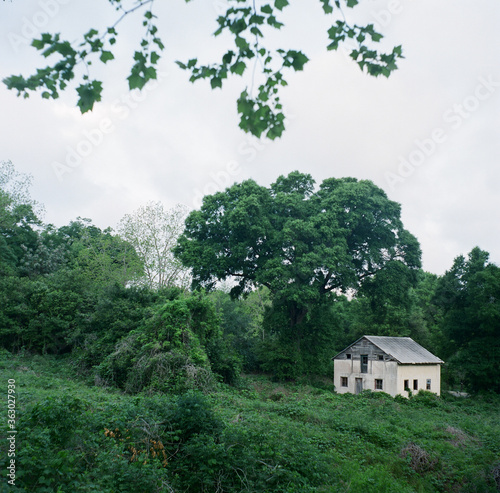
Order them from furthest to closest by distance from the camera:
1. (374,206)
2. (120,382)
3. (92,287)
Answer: (374,206), (92,287), (120,382)

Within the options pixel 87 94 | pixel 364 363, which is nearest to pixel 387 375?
pixel 364 363

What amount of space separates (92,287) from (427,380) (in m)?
21.6

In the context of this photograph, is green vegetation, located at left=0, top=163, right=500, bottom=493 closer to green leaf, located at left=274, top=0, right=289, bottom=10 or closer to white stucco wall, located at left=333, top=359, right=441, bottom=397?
white stucco wall, located at left=333, top=359, right=441, bottom=397

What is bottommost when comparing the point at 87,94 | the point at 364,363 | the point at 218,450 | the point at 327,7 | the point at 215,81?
the point at 218,450

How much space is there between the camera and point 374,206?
2722 cm

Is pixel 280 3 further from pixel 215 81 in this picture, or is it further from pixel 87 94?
pixel 87 94

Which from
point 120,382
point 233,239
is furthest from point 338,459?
point 233,239

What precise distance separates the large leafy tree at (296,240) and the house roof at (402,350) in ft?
14.2

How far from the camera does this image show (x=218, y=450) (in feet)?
25.3

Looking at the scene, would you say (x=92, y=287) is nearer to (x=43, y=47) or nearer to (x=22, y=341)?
(x=22, y=341)

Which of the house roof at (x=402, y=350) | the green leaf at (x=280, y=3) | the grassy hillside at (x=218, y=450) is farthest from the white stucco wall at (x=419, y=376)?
the green leaf at (x=280, y=3)

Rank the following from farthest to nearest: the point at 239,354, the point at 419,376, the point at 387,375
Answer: the point at 419,376, the point at 387,375, the point at 239,354

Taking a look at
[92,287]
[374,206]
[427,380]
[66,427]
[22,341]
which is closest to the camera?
[66,427]

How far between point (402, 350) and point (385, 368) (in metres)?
2.24
